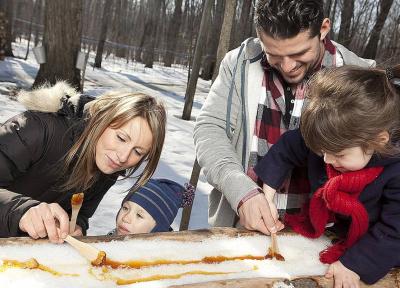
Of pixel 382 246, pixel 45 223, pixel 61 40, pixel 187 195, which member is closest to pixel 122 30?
pixel 61 40

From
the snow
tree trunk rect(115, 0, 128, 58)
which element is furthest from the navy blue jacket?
tree trunk rect(115, 0, 128, 58)

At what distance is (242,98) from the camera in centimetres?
172

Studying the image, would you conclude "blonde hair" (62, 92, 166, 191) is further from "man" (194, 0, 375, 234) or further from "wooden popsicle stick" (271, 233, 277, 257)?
"wooden popsicle stick" (271, 233, 277, 257)

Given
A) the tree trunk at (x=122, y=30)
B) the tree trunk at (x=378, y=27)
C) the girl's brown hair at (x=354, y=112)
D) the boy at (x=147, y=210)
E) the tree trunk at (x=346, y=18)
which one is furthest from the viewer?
the tree trunk at (x=122, y=30)

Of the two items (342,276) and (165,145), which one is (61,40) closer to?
(165,145)

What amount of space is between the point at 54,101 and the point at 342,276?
3.97ft

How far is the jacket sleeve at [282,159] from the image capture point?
1580 millimetres

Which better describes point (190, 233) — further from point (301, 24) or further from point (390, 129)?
point (301, 24)

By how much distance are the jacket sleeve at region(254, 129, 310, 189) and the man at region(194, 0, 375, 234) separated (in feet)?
0.26

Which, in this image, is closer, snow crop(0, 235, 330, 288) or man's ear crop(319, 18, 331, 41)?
snow crop(0, 235, 330, 288)

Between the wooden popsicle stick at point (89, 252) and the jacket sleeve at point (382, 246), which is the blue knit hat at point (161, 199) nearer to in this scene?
the wooden popsicle stick at point (89, 252)

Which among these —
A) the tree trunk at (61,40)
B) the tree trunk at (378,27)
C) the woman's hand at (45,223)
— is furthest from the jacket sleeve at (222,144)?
the tree trunk at (378,27)

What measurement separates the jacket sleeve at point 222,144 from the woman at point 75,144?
18 cm

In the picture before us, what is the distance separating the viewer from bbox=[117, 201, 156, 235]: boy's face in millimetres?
1797
